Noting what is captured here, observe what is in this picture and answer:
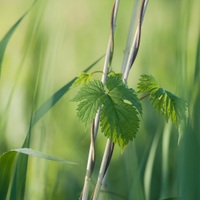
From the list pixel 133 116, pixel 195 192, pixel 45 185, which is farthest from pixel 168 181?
pixel 195 192

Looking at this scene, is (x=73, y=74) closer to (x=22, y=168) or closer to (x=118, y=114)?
(x=22, y=168)

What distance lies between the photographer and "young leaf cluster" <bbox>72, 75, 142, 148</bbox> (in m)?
0.75

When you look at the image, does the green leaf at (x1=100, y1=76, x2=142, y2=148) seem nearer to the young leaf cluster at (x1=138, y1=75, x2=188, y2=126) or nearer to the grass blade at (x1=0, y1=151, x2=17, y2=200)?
the young leaf cluster at (x1=138, y1=75, x2=188, y2=126)

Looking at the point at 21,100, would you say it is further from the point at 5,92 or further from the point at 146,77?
the point at 146,77

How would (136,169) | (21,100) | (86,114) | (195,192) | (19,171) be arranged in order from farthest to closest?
(21,100)
(136,169)
(19,171)
(86,114)
(195,192)

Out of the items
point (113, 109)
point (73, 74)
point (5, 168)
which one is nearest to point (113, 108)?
point (113, 109)

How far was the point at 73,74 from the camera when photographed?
3.95ft

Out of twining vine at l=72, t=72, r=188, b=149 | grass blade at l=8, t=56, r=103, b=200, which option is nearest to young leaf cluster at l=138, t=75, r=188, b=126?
twining vine at l=72, t=72, r=188, b=149

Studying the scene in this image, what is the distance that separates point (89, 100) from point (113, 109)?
0.04 m

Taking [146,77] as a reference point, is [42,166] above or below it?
below

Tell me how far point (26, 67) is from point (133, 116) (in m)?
0.50

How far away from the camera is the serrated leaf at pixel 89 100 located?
29.3 inches

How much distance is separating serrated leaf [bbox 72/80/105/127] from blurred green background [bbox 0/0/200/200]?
274mm

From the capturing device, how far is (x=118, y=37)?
3.92 feet
